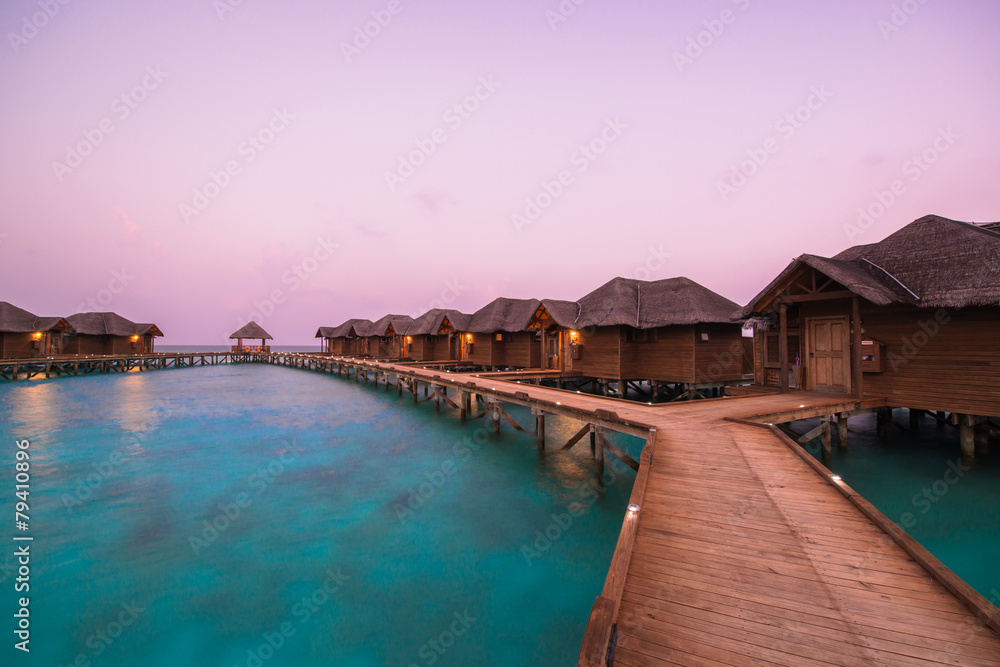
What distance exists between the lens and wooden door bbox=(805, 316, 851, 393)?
12641 millimetres

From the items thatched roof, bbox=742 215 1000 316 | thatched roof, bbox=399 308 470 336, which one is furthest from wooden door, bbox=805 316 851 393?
thatched roof, bbox=399 308 470 336

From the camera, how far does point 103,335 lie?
43406 millimetres

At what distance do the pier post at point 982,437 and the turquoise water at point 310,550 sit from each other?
8.94m

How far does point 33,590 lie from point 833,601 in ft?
34.0

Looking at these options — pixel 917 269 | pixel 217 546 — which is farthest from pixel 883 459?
pixel 217 546

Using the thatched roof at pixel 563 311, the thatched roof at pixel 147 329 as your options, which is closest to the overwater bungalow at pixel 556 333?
the thatched roof at pixel 563 311

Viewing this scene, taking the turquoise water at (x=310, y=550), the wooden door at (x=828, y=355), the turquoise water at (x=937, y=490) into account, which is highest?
the wooden door at (x=828, y=355)

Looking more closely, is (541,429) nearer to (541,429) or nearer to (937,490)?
(541,429)

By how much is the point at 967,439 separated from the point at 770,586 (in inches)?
499

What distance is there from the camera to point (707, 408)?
35.8 feet

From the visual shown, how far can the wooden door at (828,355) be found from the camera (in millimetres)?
12641

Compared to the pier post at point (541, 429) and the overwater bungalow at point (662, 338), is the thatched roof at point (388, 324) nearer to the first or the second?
the overwater bungalow at point (662, 338)

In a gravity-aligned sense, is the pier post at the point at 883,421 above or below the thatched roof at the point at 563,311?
below

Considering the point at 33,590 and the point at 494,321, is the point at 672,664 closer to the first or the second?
the point at 33,590
